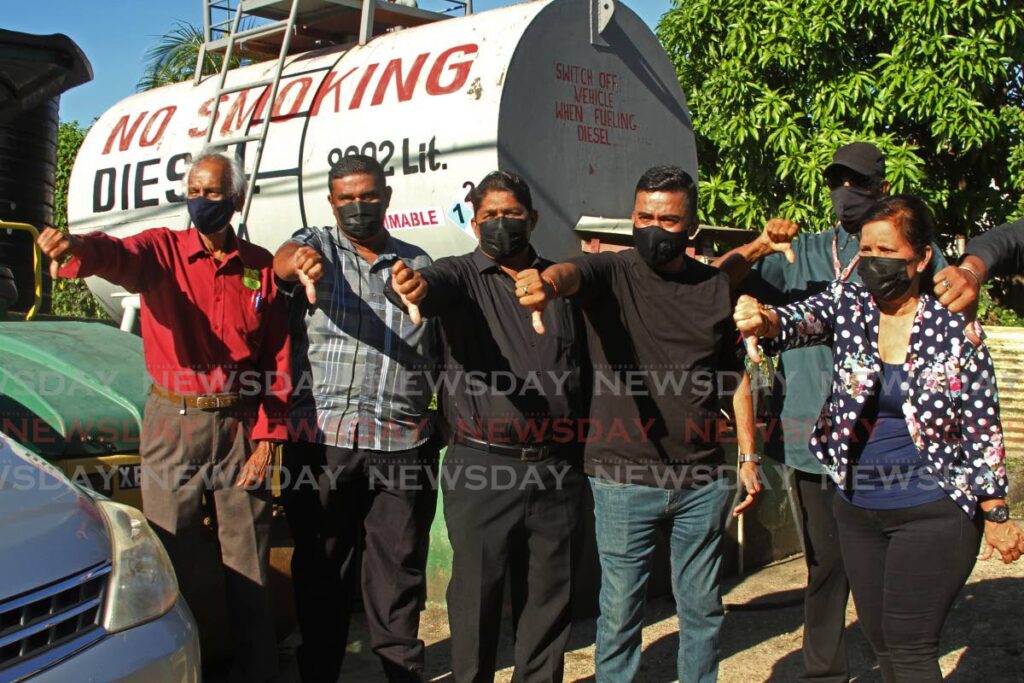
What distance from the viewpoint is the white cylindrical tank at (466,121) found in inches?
226

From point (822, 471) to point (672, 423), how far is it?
0.81 metres

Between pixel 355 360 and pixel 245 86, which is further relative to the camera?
pixel 245 86

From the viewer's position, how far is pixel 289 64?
7.00m

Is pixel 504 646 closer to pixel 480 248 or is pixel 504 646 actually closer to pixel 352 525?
pixel 352 525

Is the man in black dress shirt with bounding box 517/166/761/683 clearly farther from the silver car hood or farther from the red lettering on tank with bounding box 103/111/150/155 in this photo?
the red lettering on tank with bounding box 103/111/150/155

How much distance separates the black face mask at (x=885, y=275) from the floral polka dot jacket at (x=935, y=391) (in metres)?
0.11

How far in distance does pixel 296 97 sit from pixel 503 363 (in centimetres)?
357

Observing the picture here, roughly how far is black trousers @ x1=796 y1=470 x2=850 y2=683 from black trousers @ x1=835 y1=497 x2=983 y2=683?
0.65 meters

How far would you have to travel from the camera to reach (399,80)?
6.14 metres

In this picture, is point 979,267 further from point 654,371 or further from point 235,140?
point 235,140

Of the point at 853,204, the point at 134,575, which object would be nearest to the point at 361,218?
the point at 134,575

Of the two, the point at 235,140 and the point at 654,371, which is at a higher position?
the point at 235,140

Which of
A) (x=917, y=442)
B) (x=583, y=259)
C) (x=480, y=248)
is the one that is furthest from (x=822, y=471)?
(x=480, y=248)

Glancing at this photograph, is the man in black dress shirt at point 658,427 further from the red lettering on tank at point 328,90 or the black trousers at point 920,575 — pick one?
the red lettering on tank at point 328,90
